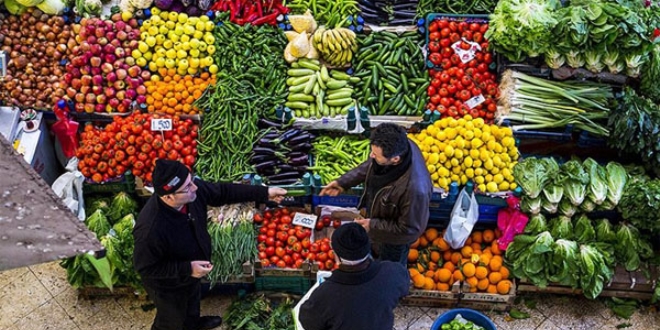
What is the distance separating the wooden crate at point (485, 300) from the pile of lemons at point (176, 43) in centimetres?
299

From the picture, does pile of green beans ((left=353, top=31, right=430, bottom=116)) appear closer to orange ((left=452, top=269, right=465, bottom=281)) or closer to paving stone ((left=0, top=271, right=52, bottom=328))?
orange ((left=452, top=269, right=465, bottom=281))

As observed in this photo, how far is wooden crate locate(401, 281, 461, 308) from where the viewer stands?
4.96m

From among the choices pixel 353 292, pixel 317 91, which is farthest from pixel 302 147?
pixel 353 292

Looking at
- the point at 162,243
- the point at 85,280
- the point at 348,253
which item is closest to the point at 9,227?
the point at 348,253

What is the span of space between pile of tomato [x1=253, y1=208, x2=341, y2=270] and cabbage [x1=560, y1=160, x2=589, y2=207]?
1.97 metres

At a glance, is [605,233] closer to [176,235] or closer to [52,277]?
[176,235]

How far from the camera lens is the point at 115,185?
5.27m

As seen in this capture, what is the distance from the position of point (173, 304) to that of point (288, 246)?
1086mm

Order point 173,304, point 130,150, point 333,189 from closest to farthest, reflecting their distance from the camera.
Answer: point 173,304 → point 333,189 → point 130,150

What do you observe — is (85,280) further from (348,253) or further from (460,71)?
(460,71)

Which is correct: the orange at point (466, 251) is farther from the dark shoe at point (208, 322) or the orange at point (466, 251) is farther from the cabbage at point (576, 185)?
the dark shoe at point (208, 322)

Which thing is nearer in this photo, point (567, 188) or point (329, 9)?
point (567, 188)

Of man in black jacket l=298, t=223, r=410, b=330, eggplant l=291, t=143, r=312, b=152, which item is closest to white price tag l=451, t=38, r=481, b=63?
eggplant l=291, t=143, r=312, b=152

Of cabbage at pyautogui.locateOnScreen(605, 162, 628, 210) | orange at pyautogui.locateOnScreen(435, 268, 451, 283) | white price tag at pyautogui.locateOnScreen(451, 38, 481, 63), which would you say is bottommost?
orange at pyautogui.locateOnScreen(435, 268, 451, 283)
